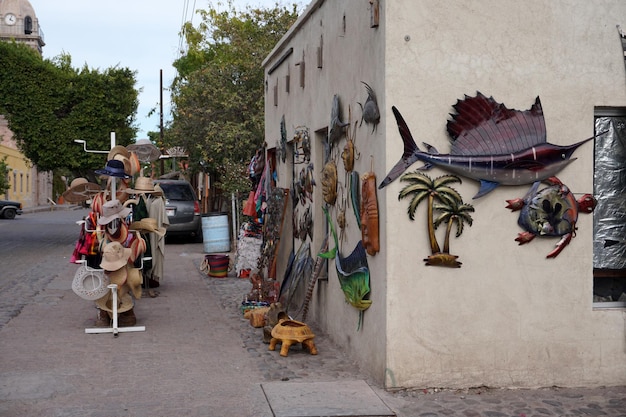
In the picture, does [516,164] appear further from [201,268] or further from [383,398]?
[201,268]

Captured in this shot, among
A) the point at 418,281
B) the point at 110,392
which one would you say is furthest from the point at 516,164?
the point at 110,392

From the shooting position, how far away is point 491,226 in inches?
253

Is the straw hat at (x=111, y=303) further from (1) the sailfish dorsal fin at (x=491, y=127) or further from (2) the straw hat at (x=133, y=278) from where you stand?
(1) the sailfish dorsal fin at (x=491, y=127)

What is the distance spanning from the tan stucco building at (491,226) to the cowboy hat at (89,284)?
3645mm

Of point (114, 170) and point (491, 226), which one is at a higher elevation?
point (114, 170)

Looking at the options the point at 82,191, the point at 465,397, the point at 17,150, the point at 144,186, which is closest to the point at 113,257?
the point at 82,191

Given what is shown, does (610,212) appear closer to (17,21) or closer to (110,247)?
(110,247)

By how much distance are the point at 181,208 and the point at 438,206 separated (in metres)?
15.7

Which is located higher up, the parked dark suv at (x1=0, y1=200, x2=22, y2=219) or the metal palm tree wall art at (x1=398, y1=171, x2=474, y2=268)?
the metal palm tree wall art at (x1=398, y1=171, x2=474, y2=268)

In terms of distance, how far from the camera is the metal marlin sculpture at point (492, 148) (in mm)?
6312

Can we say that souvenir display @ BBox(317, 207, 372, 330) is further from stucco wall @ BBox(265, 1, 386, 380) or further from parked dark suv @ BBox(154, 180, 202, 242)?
parked dark suv @ BBox(154, 180, 202, 242)

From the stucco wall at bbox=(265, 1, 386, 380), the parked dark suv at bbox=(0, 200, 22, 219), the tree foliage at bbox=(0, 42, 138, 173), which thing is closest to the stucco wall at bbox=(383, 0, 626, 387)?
the stucco wall at bbox=(265, 1, 386, 380)

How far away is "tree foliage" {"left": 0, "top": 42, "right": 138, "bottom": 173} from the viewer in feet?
68.7

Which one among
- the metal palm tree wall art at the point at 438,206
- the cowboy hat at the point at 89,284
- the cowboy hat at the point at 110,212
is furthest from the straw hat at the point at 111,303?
the metal palm tree wall art at the point at 438,206
